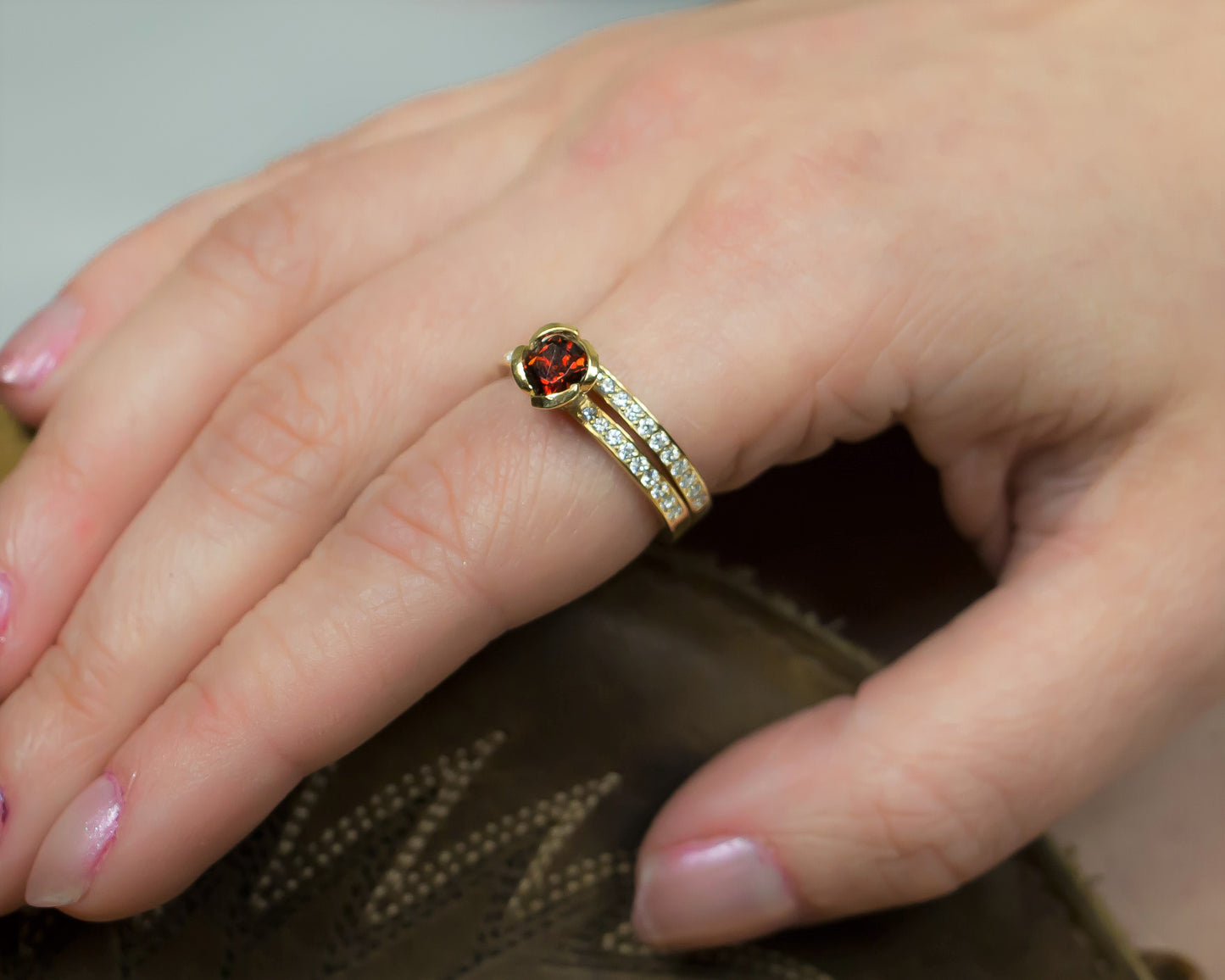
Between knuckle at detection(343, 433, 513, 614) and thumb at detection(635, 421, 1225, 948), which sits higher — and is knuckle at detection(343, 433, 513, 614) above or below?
above

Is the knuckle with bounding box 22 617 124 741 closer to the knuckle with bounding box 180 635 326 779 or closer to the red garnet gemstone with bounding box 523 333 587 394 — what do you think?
the knuckle with bounding box 180 635 326 779

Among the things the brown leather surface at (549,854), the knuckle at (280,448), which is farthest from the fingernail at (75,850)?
the knuckle at (280,448)

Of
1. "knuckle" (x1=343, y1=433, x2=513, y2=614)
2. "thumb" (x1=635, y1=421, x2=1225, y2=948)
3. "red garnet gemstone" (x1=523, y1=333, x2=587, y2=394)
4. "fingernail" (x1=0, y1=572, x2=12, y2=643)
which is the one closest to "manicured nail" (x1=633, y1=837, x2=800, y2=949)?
"thumb" (x1=635, y1=421, x2=1225, y2=948)

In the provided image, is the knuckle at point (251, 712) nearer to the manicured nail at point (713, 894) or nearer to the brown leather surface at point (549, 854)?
the brown leather surface at point (549, 854)

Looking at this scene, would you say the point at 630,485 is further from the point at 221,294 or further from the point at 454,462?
the point at 221,294

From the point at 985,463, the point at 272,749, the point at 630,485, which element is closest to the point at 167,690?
A: the point at 272,749

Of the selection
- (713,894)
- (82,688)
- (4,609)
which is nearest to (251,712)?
(82,688)

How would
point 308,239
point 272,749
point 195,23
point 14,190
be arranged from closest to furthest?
1. point 272,749
2. point 308,239
3. point 14,190
4. point 195,23
